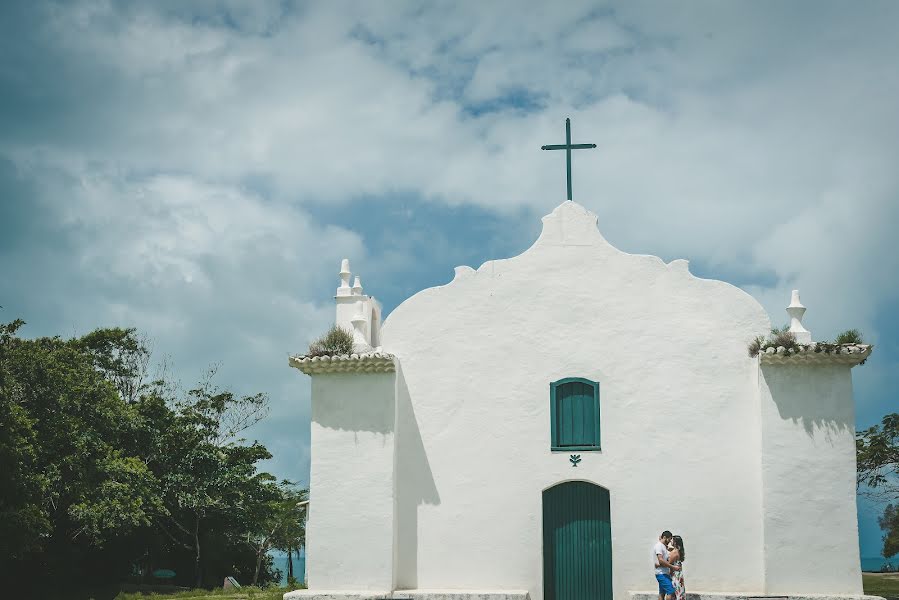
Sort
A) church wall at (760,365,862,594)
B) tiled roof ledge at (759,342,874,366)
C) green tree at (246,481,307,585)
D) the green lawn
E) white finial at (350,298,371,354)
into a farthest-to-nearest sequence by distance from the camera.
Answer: green tree at (246,481,307,585), the green lawn, white finial at (350,298,371,354), tiled roof ledge at (759,342,874,366), church wall at (760,365,862,594)

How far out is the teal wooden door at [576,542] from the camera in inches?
582

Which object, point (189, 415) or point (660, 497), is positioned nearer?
point (660, 497)

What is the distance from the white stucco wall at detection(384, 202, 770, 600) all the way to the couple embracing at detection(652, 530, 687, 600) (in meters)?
1.00

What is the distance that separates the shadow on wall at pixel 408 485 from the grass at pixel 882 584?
9.34 metres

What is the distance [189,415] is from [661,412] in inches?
687

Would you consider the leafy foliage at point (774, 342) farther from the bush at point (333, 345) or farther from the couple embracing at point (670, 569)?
the bush at point (333, 345)

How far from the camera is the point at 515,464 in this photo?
15.1 meters

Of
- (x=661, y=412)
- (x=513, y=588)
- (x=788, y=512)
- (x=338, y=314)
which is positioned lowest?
(x=513, y=588)

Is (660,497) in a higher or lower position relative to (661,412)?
lower

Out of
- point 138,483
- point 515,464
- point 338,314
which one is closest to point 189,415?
point 138,483

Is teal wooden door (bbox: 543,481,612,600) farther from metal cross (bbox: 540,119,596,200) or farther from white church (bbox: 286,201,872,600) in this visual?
metal cross (bbox: 540,119,596,200)

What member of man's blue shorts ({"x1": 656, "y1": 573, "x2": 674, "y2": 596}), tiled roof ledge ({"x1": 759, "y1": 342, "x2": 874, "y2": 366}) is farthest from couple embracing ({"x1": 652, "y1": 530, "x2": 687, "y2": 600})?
tiled roof ledge ({"x1": 759, "y1": 342, "x2": 874, "y2": 366})

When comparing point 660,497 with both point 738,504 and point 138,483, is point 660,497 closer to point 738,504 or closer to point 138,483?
point 738,504

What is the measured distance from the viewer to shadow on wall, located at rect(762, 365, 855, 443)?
47.2 feet
